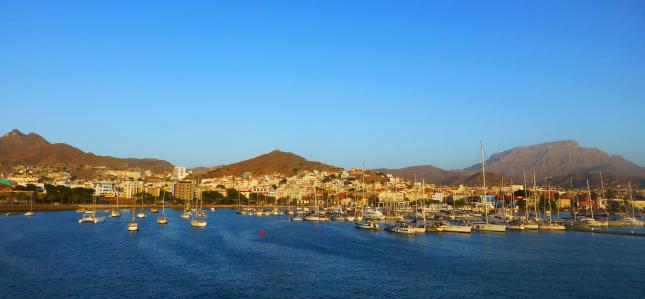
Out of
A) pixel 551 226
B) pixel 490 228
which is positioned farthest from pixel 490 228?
pixel 551 226

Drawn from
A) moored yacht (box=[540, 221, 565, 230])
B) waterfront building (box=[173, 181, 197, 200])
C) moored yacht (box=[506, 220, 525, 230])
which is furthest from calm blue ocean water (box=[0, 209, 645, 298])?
waterfront building (box=[173, 181, 197, 200])

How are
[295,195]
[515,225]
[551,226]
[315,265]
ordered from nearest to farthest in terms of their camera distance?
[315,265] → [551,226] → [515,225] → [295,195]

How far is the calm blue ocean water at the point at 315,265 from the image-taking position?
23.4 meters

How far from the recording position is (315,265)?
99.8ft

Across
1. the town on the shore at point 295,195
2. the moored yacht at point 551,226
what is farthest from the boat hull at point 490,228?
the town on the shore at point 295,195

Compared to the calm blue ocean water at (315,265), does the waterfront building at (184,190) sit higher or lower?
higher

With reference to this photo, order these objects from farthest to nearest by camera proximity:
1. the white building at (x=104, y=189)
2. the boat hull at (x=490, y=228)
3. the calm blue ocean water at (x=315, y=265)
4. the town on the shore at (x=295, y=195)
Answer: the white building at (x=104, y=189)
the town on the shore at (x=295, y=195)
the boat hull at (x=490, y=228)
the calm blue ocean water at (x=315, y=265)

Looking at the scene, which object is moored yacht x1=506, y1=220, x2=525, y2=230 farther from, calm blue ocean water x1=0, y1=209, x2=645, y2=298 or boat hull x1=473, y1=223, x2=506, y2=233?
calm blue ocean water x1=0, y1=209, x2=645, y2=298

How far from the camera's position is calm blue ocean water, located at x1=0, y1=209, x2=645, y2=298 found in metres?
23.4

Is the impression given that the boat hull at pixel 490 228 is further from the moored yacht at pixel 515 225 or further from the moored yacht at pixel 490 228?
the moored yacht at pixel 515 225

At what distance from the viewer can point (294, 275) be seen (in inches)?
1059

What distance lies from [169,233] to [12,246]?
14.2 m

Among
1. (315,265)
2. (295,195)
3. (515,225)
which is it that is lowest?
(315,265)

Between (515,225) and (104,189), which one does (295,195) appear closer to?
(104,189)
